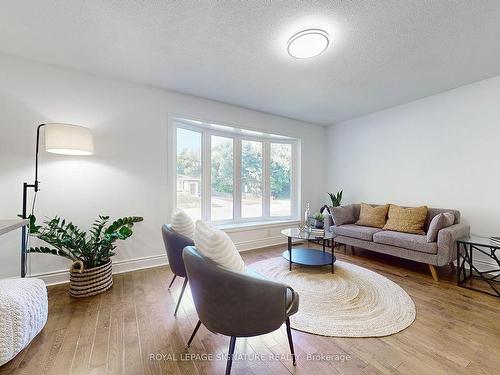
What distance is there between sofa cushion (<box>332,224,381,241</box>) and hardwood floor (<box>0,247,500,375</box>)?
1069mm

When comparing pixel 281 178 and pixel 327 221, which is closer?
pixel 327 221

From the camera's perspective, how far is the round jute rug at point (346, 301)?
1.74 metres

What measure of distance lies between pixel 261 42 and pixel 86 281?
113 inches

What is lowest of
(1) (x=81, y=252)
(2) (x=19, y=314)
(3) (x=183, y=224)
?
(2) (x=19, y=314)

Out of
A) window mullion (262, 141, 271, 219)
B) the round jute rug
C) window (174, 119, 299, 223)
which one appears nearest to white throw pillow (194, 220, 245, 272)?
the round jute rug

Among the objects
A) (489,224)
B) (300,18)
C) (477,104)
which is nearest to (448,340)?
(489,224)

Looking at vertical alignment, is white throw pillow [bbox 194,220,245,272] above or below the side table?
above

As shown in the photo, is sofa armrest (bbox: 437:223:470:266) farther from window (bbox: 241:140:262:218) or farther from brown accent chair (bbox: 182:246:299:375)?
window (bbox: 241:140:262:218)

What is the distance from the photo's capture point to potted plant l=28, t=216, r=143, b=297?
2.17 metres

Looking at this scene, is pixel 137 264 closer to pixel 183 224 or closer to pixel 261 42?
pixel 183 224

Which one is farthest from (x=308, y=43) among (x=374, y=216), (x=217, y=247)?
(x=374, y=216)

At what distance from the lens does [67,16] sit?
1.75m

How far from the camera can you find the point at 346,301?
2111mm

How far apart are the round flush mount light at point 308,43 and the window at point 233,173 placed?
71.1 inches
